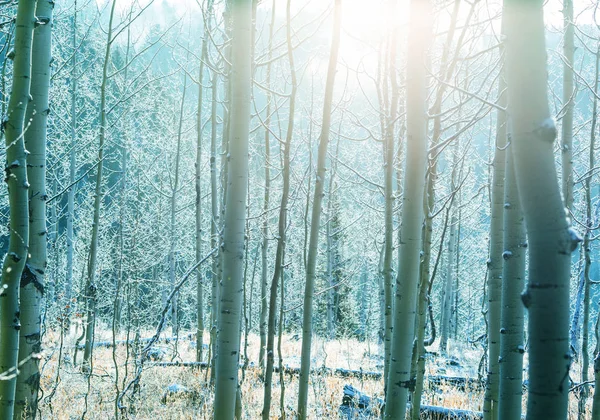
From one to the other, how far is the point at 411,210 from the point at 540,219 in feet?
3.00

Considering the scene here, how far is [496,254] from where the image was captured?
8.18 ft

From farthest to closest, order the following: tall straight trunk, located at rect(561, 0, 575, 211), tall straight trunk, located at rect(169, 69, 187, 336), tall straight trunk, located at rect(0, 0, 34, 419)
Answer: tall straight trunk, located at rect(169, 69, 187, 336), tall straight trunk, located at rect(561, 0, 575, 211), tall straight trunk, located at rect(0, 0, 34, 419)

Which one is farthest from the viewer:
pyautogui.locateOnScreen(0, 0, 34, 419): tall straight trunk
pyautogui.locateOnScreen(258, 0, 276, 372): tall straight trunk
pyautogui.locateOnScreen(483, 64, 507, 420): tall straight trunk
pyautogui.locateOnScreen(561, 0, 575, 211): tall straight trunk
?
pyautogui.locateOnScreen(561, 0, 575, 211): tall straight trunk

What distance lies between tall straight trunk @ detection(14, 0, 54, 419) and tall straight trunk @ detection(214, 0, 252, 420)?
98 cm

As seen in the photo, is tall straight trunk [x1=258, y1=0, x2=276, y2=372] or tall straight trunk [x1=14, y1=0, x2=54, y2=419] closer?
tall straight trunk [x1=14, y1=0, x2=54, y2=419]

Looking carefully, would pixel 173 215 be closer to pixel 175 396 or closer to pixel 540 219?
pixel 175 396

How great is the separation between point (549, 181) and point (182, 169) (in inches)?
673

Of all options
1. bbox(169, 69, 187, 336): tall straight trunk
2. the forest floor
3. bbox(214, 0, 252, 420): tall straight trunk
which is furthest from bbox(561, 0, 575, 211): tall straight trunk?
bbox(169, 69, 187, 336): tall straight trunk

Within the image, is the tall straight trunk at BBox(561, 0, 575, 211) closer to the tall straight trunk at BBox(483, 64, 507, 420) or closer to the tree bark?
the tall straight trunk at BBox(483, 64, 507, 420)

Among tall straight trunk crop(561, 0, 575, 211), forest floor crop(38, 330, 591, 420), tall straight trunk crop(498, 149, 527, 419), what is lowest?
forest floor crop(38, 330, 591, 420)

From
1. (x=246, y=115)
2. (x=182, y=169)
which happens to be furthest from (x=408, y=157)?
(x=182, y=169)

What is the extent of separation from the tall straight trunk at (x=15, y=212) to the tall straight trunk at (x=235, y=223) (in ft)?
2.94

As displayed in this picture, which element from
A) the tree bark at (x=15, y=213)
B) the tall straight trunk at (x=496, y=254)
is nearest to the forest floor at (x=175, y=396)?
the tree bark at (x=15, y=213)

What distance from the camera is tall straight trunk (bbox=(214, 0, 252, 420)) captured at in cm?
212
